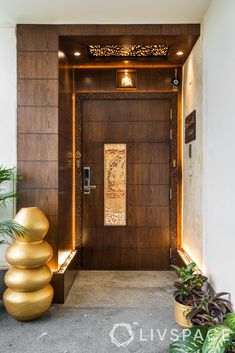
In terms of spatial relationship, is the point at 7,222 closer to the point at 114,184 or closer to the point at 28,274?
the point at 28,274

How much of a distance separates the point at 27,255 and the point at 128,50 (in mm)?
2335

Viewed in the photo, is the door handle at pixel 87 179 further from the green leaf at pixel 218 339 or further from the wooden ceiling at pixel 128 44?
the green leaf at pixel 218 339

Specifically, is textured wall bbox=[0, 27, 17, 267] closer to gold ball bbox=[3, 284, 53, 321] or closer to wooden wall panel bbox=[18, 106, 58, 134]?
wooden wall panel bbox=[18, 106, 58, 134]

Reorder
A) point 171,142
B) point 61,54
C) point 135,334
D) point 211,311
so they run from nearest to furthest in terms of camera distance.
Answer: point 211,311 → point 135,334 → point 61,54 → point 171,142

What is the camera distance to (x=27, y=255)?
2213 mm

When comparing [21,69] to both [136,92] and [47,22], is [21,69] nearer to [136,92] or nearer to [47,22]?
[47,22]

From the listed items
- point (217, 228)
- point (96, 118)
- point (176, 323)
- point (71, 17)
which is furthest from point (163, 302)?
point (71, 17)

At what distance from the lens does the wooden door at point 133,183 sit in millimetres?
3531

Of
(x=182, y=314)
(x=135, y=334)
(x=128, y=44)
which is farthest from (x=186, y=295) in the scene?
(x=128, y=44)

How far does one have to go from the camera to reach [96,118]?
353 centimetres

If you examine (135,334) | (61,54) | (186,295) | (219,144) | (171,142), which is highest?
(61,54)

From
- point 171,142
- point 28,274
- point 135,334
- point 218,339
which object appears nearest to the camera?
point 218,339

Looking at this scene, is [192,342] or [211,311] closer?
[192,342]

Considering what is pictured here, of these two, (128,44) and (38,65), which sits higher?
(128,44)
